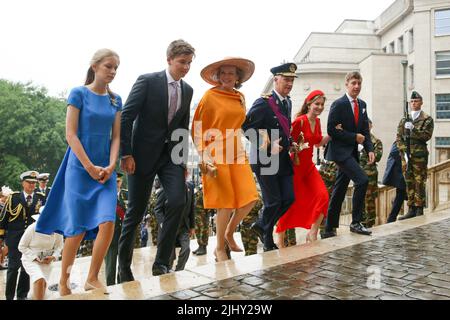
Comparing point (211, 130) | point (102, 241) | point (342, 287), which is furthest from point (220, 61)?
point (342, 287)

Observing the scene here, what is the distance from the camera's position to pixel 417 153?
8516mm

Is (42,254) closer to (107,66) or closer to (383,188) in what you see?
(107,66)

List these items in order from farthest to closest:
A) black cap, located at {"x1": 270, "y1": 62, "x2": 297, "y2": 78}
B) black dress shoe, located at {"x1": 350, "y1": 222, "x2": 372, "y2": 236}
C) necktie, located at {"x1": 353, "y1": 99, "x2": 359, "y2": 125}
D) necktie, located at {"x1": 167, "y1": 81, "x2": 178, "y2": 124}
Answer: black dress shoe, located at {"x1": 350, "y1": 222, "x2": 372, "y2": 236}
necktie, located at {"x1": 353, "y1": 99, "x2": 359, "y2": 125}
black cap, located at {"x1": 270, "y1": 62, "x2": 297, "y2": 78}
necktie, located at {"x1": 167, "y1": 81, "x2": 178, "y2": 124}

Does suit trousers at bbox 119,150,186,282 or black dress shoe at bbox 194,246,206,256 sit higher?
suit trousers at bbox 119,150,186,282

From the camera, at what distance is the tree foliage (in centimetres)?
3741

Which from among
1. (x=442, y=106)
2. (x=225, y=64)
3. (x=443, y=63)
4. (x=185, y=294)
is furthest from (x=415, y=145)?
(x=443, y=63)

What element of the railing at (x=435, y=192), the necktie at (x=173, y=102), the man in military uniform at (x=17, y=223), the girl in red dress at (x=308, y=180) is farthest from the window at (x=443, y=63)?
the necktie at (x=173, y=102)

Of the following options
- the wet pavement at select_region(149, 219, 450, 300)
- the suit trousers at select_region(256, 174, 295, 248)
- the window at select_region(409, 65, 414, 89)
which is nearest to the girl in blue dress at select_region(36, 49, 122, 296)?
the wet pavement at select_region(149, 219, 450, 300)

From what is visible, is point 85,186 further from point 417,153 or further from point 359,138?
point 417,153

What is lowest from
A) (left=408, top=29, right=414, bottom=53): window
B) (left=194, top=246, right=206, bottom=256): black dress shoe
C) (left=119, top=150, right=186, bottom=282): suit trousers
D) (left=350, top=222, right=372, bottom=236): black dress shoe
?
(left=194, top=246, right=206, bottom=256): black dress shoe

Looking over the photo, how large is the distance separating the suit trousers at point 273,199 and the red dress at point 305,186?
2.28 feet

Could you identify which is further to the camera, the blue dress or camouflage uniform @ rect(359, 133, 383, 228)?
camouflage uniform @ rect(359, 133, 383, 228)

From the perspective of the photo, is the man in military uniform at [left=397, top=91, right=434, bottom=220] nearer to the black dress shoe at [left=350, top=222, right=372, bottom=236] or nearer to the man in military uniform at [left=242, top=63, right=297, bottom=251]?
the black dress shoe at [left=350, top=222, right=372, bottom=236]

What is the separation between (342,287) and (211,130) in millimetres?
2203
